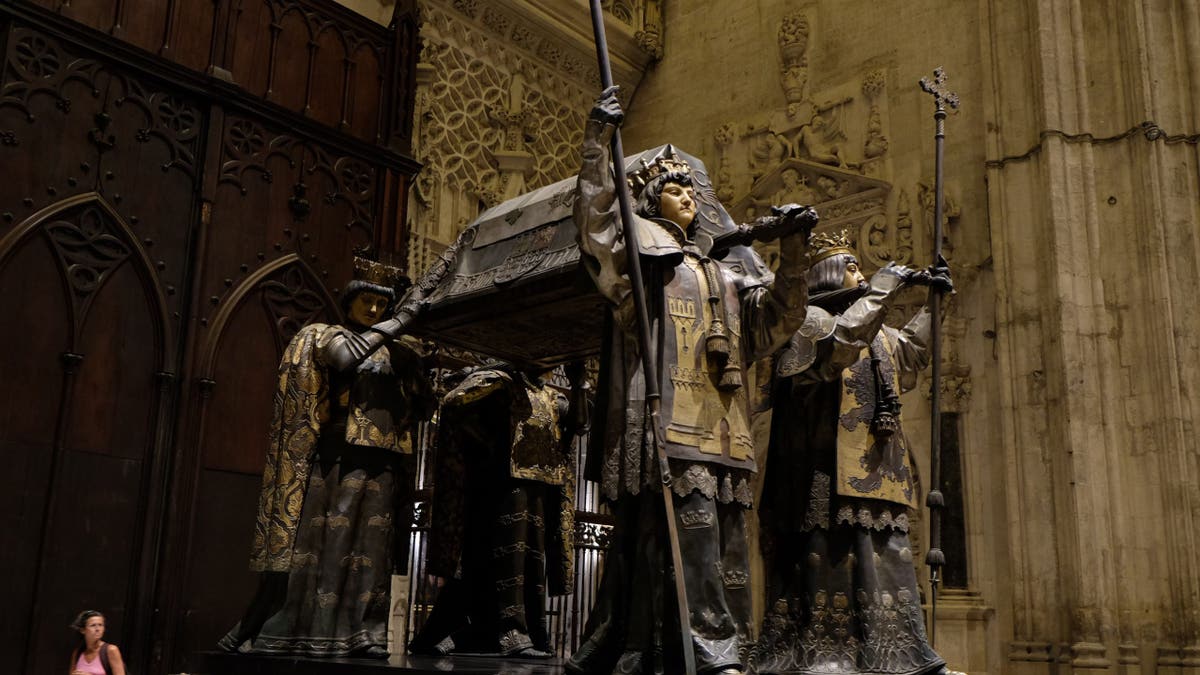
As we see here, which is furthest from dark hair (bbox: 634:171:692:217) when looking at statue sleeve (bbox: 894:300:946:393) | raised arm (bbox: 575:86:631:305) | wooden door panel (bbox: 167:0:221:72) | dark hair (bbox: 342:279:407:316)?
wooden door panel (bbox: 167:0:221:72)

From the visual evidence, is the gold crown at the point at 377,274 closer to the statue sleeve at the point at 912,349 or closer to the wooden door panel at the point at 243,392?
the wooden door panel at the point at 243,392

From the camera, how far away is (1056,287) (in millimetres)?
8078

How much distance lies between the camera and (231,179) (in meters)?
7.69

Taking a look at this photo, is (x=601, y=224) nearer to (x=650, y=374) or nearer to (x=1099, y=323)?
(x=650, y=374)

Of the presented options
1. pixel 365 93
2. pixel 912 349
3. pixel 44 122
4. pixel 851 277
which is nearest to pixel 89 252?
pixel 44 122

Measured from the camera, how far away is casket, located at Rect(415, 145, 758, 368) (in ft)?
15.0

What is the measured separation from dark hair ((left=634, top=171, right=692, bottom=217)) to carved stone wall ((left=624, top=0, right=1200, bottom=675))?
4.86m

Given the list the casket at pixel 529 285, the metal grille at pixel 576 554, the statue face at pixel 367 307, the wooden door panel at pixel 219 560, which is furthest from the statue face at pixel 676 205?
the metal grille at pixel 576 554

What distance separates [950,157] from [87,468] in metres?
7.11

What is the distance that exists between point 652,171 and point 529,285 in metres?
0.78

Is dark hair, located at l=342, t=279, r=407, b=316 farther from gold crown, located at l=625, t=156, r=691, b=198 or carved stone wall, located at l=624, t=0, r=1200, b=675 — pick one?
carved stone wall, located at l=624, t=0, r=1200, b=675

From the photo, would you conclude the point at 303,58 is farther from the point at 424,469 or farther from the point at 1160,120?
the point at 1160,120

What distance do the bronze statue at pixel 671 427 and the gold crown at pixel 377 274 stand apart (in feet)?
6.62

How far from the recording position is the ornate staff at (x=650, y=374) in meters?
3.21
